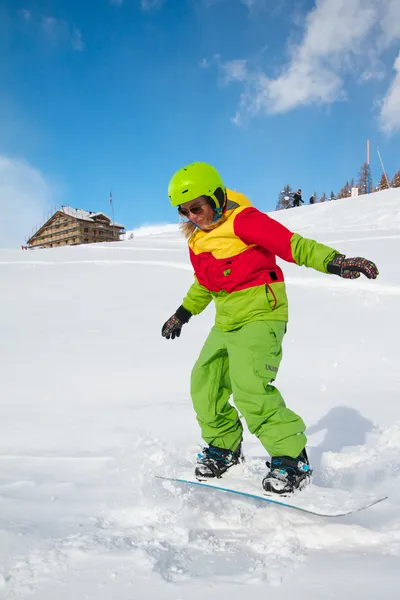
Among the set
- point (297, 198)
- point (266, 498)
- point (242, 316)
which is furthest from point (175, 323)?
point (297, 198)

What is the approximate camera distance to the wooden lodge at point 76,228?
54.8m

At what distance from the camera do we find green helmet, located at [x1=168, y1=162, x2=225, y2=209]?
2.44 meters

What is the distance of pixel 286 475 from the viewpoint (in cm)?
226

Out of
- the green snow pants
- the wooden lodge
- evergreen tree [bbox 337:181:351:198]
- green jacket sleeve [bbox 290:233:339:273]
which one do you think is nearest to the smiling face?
green jacket sleeve [bbox 290:233:339:273]

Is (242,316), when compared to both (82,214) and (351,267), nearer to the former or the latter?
(351,267)

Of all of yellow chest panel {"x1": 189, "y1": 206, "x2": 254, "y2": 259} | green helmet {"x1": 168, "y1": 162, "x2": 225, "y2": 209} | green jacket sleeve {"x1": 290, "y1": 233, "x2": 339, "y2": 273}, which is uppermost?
green helmet {"x1": 168, "y1": 162, "x2": 225, "y2": 209}

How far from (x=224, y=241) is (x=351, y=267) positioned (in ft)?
2.27

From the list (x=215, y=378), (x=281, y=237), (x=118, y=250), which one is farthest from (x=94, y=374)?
(x=118, y=250)

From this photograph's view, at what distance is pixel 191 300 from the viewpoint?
9.80 ft

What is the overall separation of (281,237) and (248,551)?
1450 mm

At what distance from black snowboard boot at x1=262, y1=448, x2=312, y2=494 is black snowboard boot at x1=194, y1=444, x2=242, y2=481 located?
32 cm

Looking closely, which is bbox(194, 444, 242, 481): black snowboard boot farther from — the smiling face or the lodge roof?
the lodge roof

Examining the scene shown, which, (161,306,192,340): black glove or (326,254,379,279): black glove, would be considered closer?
(326,254,379,279): black glove

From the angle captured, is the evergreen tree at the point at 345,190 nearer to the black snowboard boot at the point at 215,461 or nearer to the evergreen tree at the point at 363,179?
the evergreen tree at the point at 363,179
